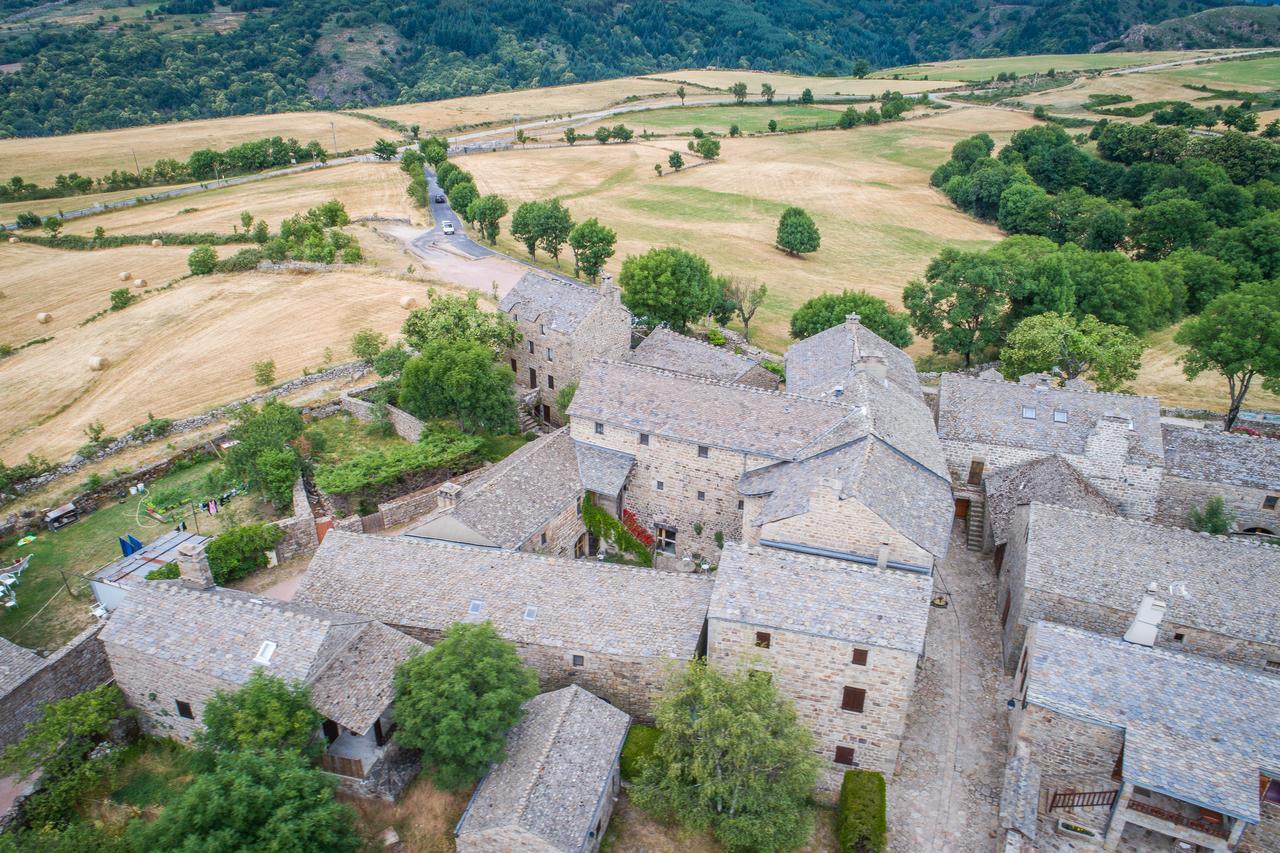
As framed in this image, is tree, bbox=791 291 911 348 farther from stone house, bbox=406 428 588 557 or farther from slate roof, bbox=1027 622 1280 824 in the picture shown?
slate roof, bbox=1027 622 1280 824

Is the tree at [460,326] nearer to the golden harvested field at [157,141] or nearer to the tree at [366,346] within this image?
the tree at [366,346]

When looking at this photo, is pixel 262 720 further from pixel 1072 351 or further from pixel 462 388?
pixel 1072 351

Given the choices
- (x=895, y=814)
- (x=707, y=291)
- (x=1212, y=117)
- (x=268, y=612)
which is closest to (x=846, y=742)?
(x=895, y=814)

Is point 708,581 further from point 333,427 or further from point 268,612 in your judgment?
point 333,427

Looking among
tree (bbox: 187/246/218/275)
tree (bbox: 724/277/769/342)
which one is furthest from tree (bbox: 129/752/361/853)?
tree (bbox: 187/246/218/275)

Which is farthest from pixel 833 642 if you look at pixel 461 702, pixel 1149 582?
pixel 1149 582
